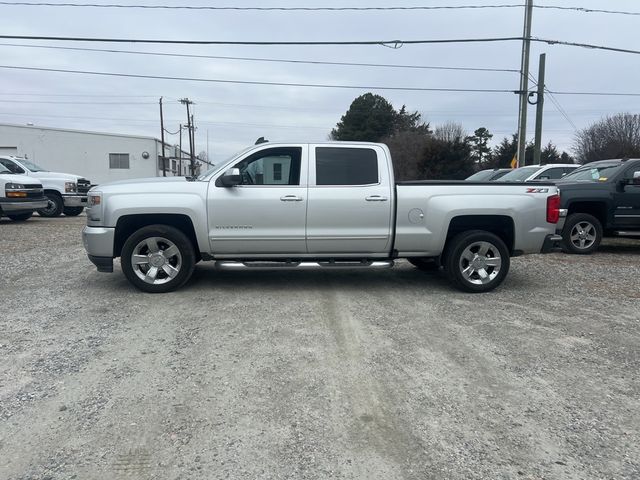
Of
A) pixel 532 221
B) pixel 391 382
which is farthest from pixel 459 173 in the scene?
pixel 391 382

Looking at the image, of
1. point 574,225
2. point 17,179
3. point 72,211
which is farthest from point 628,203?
point 72,211

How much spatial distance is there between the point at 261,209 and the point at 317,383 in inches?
123

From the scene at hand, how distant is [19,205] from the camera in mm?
15367

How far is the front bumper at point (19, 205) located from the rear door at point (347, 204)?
1172 cm

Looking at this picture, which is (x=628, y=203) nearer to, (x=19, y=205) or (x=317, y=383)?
(x=317, y=383)

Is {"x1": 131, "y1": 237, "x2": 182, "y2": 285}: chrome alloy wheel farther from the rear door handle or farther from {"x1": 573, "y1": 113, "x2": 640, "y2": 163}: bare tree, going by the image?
{"x1": 573, "y1": 113, "x2": 640, "y2": 163}: bare tree

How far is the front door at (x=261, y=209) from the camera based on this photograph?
6.86m

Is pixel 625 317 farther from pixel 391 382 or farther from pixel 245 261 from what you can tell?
pixel 245 261

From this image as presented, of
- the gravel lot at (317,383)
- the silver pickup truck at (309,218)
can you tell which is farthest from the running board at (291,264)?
the gravel lot at (317,383)

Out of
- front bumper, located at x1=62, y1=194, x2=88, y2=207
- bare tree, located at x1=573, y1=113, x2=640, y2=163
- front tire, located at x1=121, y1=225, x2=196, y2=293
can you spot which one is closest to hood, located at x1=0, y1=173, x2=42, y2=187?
front bumper, located at x1=62, y1=194, x2=88, y2=207

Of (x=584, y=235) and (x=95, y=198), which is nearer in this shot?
(x=95, y=198)

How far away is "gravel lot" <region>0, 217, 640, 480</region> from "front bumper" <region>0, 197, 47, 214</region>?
9313mm

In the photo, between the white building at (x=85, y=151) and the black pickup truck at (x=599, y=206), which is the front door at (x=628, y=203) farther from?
the white building at (x=85, y=151)

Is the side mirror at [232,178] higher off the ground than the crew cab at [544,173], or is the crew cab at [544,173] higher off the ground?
the crew cab at [544,173]
